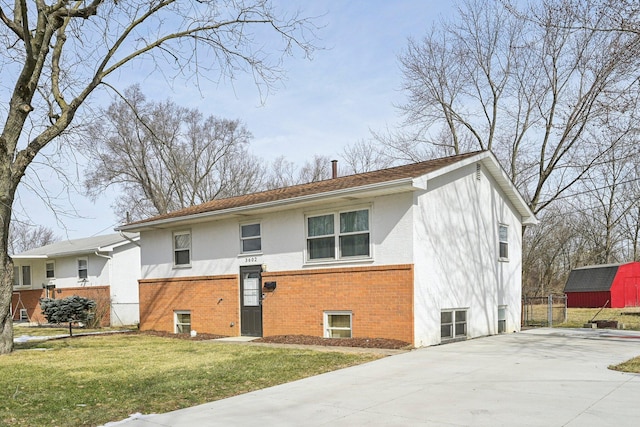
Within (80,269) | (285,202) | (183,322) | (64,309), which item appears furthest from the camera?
(80,269)

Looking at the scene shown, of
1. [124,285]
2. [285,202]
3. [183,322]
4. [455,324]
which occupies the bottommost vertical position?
[183,322]

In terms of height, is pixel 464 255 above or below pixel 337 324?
above

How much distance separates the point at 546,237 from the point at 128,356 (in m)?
38.1

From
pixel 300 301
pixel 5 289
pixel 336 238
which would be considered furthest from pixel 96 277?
pixel 336 238

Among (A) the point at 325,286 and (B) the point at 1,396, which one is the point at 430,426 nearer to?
(B) the point at 1,396

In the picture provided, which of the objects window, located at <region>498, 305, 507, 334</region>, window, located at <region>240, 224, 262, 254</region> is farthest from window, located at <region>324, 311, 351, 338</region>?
window, located at <region>498, 305, 507, 334</region>

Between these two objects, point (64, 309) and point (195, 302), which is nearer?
point (195, 302)

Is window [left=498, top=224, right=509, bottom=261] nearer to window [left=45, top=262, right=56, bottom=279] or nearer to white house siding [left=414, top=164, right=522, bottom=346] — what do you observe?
white house siding [left=414, top=164, right=522, bottom=346]

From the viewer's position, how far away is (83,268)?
2648 centimetres

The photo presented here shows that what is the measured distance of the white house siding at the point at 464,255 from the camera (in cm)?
1273

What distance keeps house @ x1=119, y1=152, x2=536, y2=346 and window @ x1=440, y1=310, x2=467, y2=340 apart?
43 millimetres

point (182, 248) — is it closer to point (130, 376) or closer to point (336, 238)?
point (336, 238)

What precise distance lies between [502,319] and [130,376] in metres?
11.2

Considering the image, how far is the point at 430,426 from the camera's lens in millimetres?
5770
